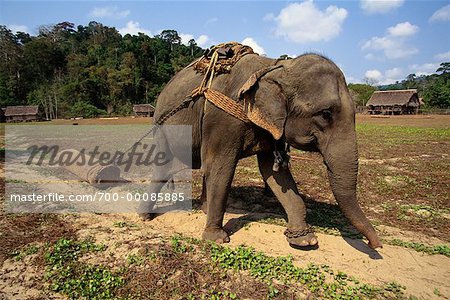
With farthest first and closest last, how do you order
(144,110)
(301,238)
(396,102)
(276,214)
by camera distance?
1. (144,110)
2. (396,102)
3. (276,214)
4. (301,238)

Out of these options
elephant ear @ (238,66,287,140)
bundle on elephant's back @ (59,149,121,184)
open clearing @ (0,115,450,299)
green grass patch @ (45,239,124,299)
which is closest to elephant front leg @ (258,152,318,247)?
open clearing @ (0,115,450,299)

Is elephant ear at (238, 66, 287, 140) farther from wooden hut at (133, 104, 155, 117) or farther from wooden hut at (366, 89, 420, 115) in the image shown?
wooden hut at (366, 89, 420, 115)

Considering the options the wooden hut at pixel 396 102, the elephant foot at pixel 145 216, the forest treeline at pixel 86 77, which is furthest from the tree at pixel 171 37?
the elephant foot at pixel 145 216

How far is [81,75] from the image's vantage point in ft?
248

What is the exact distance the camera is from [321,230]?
5.84m

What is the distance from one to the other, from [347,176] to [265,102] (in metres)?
1.45

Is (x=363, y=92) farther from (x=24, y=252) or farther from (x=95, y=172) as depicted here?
(x=24, y=252)

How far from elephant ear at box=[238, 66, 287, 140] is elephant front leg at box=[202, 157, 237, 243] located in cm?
80

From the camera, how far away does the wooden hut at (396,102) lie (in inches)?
2368

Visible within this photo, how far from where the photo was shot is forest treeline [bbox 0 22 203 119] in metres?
70.4

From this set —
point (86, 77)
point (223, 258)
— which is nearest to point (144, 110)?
point (86, 77)

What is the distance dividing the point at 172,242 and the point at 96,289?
124cm

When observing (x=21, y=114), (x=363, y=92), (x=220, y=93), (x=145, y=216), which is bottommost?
(x=21, y=114)

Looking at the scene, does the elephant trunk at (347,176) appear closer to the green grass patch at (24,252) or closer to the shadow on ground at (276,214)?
the shadow on ground at (276,214)
